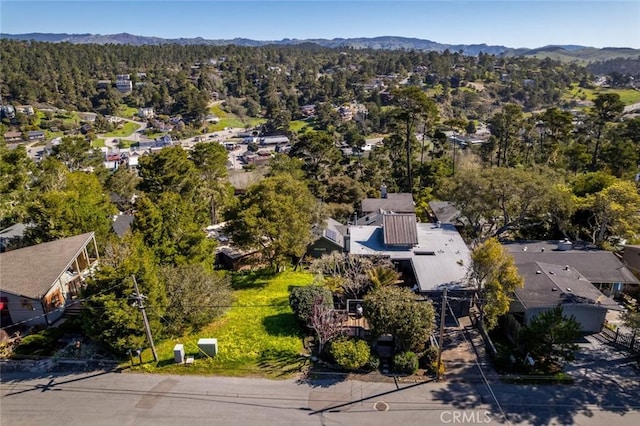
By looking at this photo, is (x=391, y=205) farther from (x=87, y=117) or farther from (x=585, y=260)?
(x=87, y=117)

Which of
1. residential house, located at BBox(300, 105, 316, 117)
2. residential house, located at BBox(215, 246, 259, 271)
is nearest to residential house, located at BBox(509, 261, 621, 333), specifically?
residential house, located at BBox(215, 246, 259, 271)

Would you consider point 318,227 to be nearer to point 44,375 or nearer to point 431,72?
point 44,375

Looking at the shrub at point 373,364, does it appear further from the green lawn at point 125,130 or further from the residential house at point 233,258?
the green lawn at point 125,130

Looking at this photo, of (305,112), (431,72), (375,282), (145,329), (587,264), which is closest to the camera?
(145,329)

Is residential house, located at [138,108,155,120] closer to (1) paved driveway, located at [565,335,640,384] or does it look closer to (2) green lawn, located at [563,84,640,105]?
(1) paved driveway, located at [565,335,640,384]

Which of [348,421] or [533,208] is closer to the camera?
[348,421]

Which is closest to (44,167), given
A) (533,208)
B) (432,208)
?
(432,208)

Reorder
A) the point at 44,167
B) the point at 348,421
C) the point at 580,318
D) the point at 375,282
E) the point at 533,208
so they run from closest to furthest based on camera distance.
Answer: the point at 348,421, the point at 580,318, the point at 375,282, the point at 533,208, the point at 44,167
